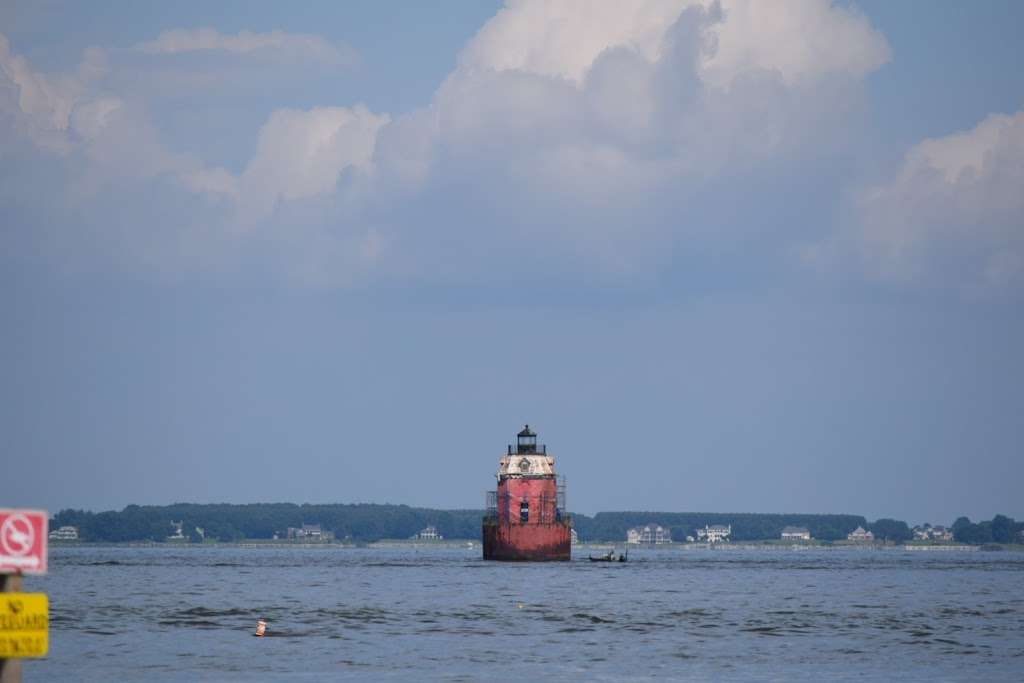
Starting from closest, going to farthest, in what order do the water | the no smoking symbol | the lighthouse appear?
the no smoking symbol < the water < the lighthouse

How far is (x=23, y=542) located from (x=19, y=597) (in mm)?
620

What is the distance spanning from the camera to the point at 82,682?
152ft

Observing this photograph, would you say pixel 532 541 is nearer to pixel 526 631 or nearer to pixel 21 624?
pixel 526 631

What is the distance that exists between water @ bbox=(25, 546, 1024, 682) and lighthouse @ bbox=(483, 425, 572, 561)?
1871 cm

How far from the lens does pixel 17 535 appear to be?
18312 mm

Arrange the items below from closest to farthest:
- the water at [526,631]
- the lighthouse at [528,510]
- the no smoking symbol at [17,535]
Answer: the no smoking symbol at [17,535]
the water at [526,631]
the lighthouse at [528,510]

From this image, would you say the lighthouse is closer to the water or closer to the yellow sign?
the water

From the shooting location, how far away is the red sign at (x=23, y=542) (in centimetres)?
1819

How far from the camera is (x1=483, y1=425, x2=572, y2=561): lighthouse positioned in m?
133

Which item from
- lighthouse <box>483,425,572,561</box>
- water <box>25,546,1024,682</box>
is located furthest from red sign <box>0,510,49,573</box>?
lighthouse <box>483,425,572,561</box>

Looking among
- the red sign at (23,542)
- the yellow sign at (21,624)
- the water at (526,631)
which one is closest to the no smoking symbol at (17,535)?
the red sign at (23,542)

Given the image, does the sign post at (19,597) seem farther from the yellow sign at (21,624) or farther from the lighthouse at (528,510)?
the lighthouse at (528,510)

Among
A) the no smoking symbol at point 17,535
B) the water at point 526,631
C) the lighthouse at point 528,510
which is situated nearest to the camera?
the no smoking symbol at point 17,535

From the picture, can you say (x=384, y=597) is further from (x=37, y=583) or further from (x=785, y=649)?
(x=785, y=649)
